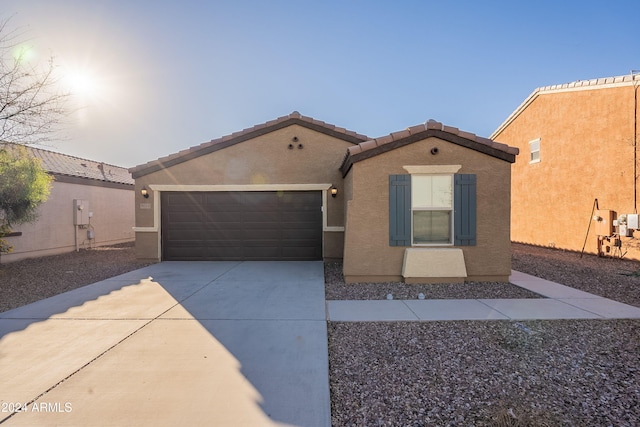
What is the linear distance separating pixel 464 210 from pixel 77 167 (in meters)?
16.7

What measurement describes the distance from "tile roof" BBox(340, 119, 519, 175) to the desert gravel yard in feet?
12.1

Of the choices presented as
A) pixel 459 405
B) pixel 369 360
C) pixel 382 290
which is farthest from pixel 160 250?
pixel 459 405

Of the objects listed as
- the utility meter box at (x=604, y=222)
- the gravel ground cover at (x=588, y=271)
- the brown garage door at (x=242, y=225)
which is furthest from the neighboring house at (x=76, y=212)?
the utility meter box at (x=604, y=222)

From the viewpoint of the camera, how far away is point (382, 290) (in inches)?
250

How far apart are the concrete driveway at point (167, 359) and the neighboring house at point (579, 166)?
10.8 meters

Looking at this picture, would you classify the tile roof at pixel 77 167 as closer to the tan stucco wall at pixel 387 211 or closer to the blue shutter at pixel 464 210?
the tan stucco wall at pixel 387 211

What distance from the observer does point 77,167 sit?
1438cm

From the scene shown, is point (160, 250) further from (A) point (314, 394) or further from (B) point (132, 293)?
(A) point (314, 394)

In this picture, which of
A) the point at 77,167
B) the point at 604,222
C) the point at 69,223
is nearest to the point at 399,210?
the point at 604,222

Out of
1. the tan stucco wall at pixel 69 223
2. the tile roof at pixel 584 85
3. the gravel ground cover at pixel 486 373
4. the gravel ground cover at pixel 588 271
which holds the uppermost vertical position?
the tile roof at pixel 584 85

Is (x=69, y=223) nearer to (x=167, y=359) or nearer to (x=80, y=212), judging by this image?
(x=80, y=212)

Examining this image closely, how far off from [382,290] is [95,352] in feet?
15.8

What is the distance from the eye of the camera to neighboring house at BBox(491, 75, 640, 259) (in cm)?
986

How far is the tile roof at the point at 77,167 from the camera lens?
12.7m
